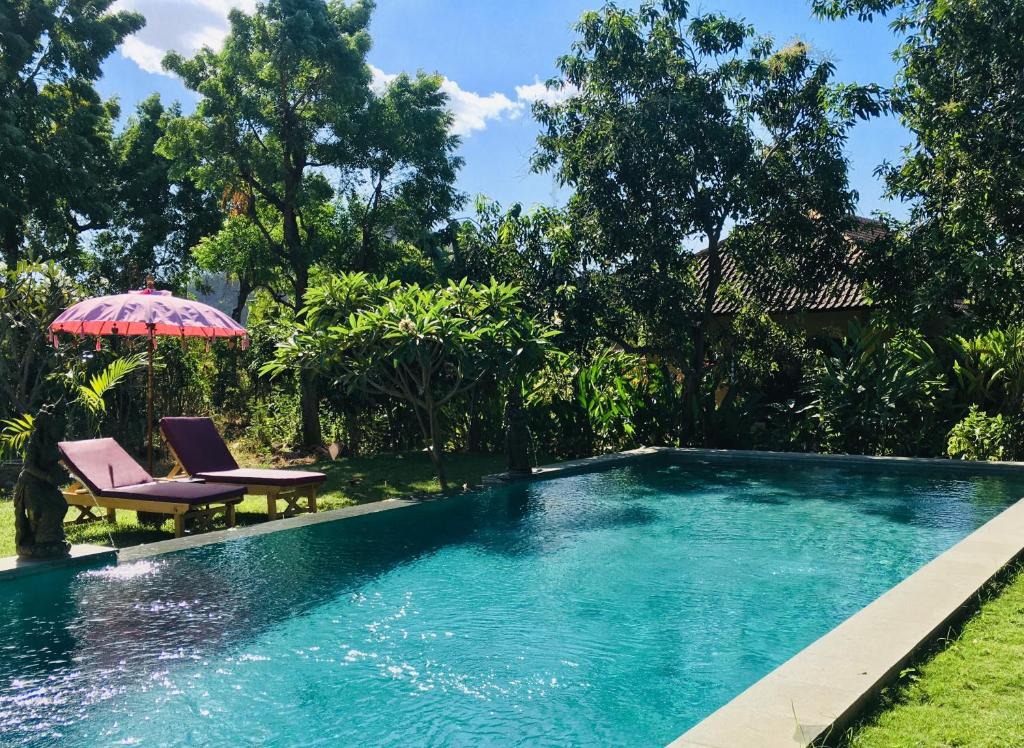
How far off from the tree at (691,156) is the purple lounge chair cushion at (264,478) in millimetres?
8091

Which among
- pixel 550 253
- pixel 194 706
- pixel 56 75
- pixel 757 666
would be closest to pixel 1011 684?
pixel 757 666

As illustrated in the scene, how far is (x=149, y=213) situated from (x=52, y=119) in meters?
5.49

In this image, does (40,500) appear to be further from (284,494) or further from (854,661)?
(854,661)

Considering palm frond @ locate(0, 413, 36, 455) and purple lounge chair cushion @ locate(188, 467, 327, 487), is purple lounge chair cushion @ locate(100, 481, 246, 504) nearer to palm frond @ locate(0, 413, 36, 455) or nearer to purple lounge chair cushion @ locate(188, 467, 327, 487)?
purple lounge chair cushion @ locate(188, 467, 327, 487)

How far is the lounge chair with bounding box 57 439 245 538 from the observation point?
28.0 feet

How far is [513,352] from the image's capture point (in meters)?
11.1

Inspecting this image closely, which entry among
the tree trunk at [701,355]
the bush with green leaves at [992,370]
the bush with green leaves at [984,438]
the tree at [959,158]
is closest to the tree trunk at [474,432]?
the tree trunk at [701,355]

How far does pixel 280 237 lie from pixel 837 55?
1135cm

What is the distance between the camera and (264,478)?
9.58 m

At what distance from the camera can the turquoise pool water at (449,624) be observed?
14.7 feet

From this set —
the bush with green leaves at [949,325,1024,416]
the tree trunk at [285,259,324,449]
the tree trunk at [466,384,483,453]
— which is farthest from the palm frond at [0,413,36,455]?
the bush with green leaves at [949,325,1024,416]

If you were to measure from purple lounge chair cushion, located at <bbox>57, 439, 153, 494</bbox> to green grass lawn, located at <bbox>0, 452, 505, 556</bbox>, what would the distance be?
0.54 meters

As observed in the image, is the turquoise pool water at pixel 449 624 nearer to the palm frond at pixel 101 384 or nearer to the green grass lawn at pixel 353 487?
the green grass lawn at pixel 353 487

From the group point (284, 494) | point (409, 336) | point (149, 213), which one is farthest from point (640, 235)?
point (149, 213)
